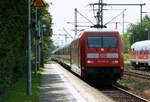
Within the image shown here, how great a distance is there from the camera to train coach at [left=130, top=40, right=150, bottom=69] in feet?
193

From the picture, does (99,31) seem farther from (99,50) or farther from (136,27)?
(136,27)

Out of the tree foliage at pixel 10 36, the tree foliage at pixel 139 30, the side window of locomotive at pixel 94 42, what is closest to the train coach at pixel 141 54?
the tree foliage at pixel 10 36

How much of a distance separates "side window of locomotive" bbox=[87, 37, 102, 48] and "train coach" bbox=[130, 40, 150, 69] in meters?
26.6

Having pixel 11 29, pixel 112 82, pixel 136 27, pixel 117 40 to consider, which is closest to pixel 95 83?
pixel 112 82

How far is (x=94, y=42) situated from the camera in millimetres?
31406

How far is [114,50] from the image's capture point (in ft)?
102

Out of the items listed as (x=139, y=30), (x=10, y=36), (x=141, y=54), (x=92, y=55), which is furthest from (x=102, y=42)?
(x=139, y=30)

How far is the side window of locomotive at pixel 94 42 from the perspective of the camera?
3131 cm

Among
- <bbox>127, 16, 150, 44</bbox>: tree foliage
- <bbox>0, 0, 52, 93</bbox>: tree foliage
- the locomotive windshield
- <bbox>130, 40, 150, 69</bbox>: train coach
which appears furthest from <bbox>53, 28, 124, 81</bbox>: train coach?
<bbox>127, 16, 150, 44</bbox>: tree foliage

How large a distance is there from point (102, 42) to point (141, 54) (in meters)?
30.7

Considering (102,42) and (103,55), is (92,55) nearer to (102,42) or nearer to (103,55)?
(103,55)

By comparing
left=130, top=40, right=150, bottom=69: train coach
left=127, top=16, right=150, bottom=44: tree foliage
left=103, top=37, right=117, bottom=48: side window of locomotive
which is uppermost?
left=127, top=16, right=150, bottom=44: tree foliage

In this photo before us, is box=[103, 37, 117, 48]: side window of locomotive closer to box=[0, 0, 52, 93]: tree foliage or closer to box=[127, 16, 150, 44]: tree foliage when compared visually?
box=[0, 0, 52, 93]: tree foliage

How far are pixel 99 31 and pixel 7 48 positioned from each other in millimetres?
11124
